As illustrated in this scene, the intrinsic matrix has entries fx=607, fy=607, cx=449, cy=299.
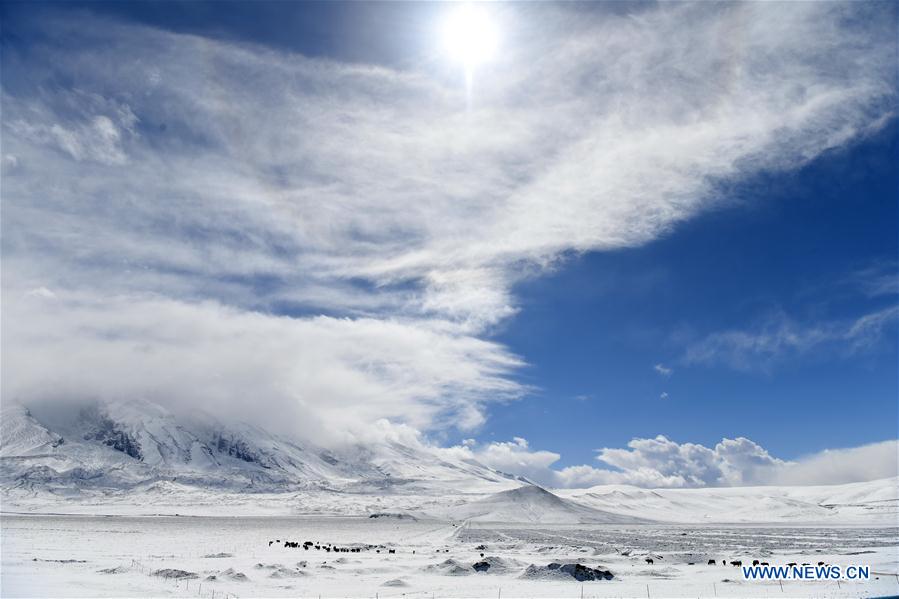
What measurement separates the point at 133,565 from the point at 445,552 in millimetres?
42805

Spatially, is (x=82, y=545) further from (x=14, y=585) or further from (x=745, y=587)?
(x=745, y=587)

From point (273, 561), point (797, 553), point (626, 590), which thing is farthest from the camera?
point (797, 553)

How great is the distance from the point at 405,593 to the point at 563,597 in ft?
44.5

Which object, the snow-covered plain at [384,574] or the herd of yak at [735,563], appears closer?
the snow-covered plain at [384,574]

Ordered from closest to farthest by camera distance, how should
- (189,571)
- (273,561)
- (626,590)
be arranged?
(626,590)
(189,571)
(273,561)

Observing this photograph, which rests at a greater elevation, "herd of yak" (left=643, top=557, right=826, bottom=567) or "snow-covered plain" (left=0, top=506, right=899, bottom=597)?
"herd of yak" (left=643, top=557, right=826, bottom=567)

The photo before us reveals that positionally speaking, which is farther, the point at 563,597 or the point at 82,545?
the point at 82,545

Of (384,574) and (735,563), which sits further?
(735,563)

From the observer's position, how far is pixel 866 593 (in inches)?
1900

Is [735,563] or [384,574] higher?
[735,563]

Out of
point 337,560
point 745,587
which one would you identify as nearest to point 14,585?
point 337,560

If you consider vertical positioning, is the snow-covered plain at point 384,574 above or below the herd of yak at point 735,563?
below

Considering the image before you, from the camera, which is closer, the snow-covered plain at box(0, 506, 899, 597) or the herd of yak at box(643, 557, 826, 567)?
the snow-covered plain at box(0, 506, 899, 597)

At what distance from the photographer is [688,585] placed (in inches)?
2265
